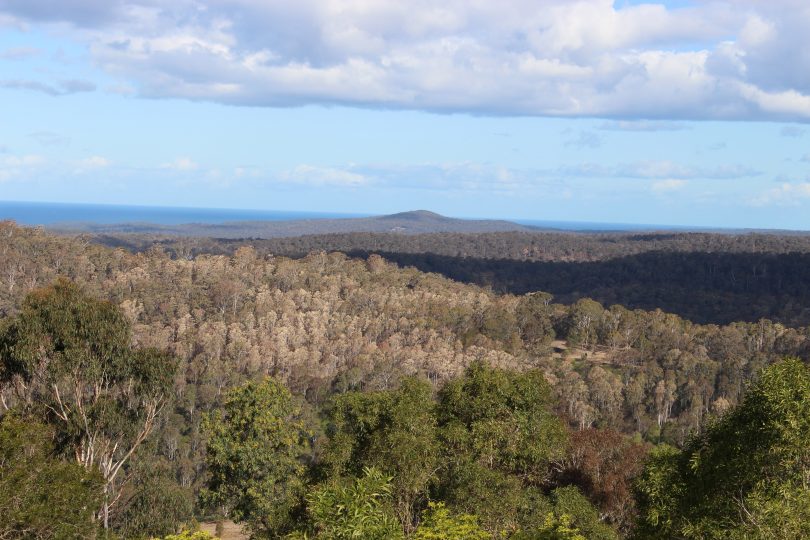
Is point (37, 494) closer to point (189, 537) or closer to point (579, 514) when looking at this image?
point (189, 537)

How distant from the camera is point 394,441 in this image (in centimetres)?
1922

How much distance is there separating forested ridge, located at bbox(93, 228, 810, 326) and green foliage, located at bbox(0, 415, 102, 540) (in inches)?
4834

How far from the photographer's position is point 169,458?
64000 mm

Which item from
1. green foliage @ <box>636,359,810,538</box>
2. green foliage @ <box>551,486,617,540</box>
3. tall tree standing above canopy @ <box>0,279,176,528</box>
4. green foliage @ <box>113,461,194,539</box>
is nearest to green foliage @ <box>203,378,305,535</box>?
tall tree standing above canopy @ <box>0,279,176,528</box>

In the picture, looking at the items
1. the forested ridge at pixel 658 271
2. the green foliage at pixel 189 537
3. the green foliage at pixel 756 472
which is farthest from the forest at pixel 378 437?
the forested ridge at pixel 658 271

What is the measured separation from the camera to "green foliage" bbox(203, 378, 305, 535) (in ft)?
82.3

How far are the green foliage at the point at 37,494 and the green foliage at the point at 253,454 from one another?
6651 mm

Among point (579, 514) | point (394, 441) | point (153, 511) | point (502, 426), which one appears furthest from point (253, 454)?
point (153, 511)

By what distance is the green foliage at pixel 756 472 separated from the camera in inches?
472

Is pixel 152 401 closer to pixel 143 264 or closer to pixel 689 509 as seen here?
pixel 689 509

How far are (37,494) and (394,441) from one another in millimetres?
8310

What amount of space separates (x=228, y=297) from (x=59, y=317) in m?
83.0

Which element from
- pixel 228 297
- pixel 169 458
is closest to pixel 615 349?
pixel 228 297

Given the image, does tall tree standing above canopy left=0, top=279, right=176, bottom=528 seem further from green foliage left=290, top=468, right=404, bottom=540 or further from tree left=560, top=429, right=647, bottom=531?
tree left=560, top=429, right=647, bottom=531
